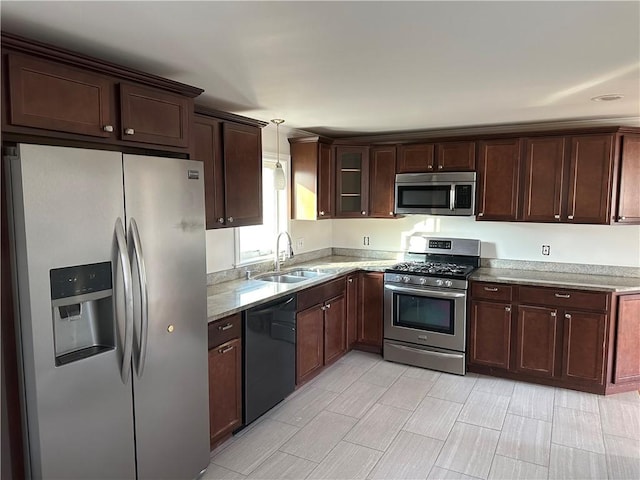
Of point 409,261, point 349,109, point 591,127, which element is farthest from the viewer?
point 409,261

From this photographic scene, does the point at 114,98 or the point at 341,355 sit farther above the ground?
the point at 114,98

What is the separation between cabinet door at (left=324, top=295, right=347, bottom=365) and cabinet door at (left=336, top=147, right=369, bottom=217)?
102 cm

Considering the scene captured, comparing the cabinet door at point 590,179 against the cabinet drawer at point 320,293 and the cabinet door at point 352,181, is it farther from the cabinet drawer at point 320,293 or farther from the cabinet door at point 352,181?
the cabinet drawer at point 320,293

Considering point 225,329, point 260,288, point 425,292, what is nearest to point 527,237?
point 425,292

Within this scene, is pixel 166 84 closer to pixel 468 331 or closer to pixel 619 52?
pixel 619 52

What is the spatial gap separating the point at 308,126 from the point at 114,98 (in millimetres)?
2419

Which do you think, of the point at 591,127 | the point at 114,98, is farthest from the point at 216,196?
the point at 591,127

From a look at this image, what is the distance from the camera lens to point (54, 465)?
71.0 inches

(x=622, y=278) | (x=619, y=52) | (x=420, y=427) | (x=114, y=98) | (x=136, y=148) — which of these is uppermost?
(x=619, y=52)

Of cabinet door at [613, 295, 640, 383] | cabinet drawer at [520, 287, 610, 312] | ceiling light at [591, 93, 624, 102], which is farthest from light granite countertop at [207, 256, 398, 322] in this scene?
ceiling light at [591, 93, 624, 102]

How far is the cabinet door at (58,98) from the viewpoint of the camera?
1.70 metres

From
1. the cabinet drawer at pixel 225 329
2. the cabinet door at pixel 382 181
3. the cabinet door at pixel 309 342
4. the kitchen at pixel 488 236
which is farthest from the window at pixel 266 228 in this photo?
the cabinet drawer at pixel 225 329

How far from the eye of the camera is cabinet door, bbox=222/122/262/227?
310cm

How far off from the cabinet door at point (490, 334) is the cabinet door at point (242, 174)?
219 cm
